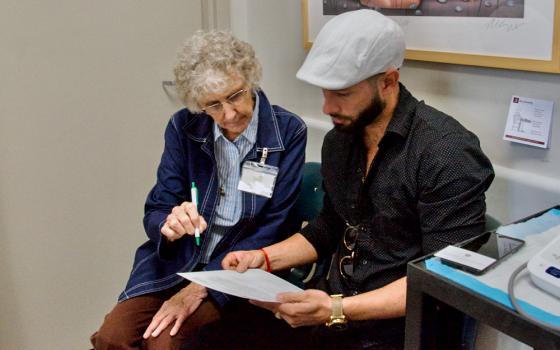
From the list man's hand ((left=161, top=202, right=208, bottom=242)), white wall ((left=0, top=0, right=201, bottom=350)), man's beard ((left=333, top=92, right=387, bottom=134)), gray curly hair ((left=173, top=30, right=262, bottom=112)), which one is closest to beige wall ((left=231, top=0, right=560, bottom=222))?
man's beard ((left=333, top=92, right=387, bottom=134))

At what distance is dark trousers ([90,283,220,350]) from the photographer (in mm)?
1503

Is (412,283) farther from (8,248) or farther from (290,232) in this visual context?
(8,248)

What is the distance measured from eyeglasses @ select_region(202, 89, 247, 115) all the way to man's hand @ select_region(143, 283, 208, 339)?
52cm

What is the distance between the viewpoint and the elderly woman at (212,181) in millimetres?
1560

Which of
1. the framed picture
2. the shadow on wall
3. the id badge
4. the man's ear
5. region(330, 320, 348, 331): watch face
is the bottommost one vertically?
the shadow on wall

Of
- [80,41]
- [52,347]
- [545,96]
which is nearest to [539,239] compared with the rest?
→ [545,96]

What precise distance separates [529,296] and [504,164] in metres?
0.72

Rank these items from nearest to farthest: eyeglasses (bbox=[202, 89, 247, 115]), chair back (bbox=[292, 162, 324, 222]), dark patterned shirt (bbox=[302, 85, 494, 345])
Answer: dark patterned shirt (bbox=[302, 85, 494, 345]), eyeglasses (bbox=[202, 89, 247, 115]), chair back (bbox=[292, 162, 324, 222])

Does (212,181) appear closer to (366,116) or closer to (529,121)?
(366,116)

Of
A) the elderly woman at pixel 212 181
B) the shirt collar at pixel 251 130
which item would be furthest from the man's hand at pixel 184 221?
the shirt collar at pixel 251 130

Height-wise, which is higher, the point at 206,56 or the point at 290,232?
the point at 206,56

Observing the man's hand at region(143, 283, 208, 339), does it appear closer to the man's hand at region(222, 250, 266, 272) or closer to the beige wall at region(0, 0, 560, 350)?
the man's hand at region(222, 250, 266, 272)

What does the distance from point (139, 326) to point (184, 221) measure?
0.34 meters

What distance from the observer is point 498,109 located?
1482 millimetres
